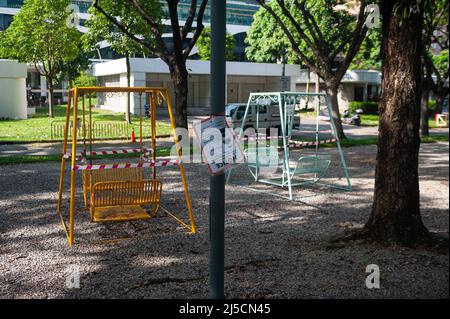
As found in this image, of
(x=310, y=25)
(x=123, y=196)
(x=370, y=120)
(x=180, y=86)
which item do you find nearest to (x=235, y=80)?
(x=370, y=120)

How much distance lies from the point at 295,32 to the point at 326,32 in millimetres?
4233

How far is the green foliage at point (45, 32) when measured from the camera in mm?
31516

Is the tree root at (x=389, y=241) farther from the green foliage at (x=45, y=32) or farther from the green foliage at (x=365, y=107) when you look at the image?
the green foliage at (x=365, y=107)

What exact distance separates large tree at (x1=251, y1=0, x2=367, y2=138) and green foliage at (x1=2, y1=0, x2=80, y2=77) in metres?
13.7

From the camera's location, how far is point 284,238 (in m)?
6.67

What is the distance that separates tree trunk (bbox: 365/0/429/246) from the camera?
5.71 m

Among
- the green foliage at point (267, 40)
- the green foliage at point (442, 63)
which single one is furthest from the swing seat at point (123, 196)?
the green foliage at point (267, 40)

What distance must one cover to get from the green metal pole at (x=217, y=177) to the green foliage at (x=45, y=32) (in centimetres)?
3070

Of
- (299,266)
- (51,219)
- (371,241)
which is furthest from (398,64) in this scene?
(51,219)

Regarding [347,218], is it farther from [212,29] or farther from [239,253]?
[212,29]

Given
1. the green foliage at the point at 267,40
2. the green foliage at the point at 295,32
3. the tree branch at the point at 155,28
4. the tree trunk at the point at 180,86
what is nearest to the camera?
the tree branch at the point at 155,28

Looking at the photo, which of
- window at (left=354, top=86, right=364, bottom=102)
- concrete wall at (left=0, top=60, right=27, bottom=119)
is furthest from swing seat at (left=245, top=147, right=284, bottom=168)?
window at (left=354, top=86, right=364, bottom=102)
